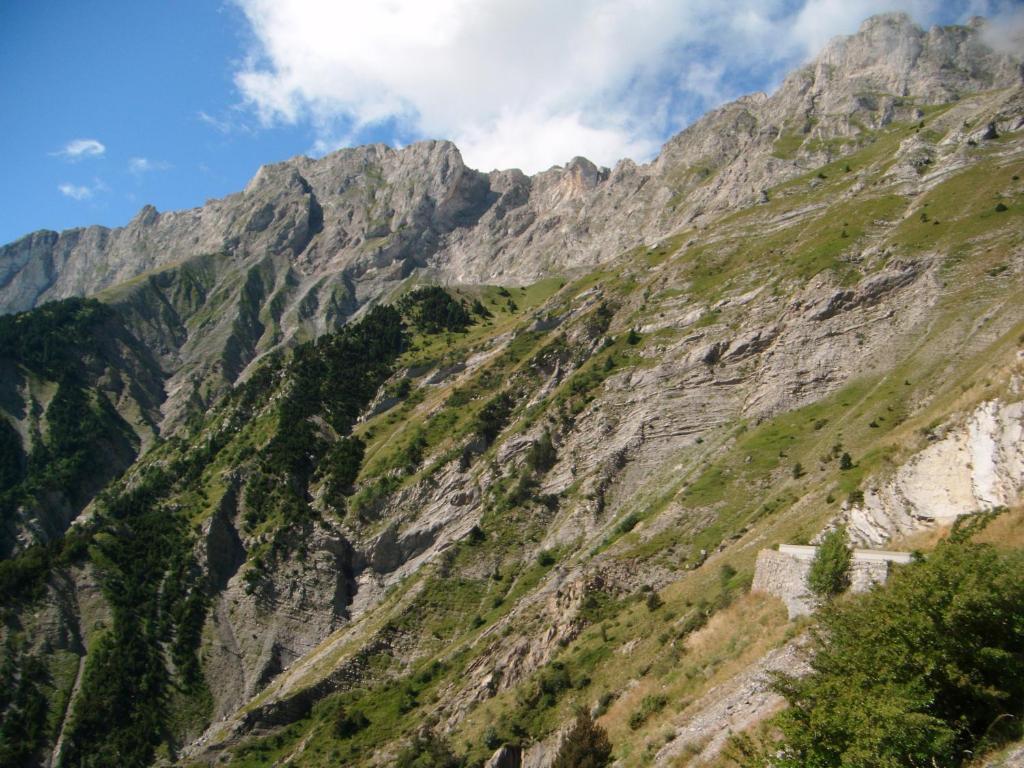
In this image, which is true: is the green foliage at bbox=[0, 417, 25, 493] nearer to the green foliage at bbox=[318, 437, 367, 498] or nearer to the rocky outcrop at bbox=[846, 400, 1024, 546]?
the green foliage at bbox=[318, 437, 367, 498]

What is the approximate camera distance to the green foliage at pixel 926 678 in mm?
14797

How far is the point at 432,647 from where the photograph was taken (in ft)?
261

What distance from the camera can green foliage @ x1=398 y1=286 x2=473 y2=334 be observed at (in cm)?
17875

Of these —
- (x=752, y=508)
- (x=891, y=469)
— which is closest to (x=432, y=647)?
(x=752, y=508)

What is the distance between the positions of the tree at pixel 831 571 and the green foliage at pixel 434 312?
504 ft

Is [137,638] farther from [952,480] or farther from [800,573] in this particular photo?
[952,480]

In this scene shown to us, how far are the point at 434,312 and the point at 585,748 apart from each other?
161m

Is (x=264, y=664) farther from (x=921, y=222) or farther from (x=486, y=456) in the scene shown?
(x=921, y=222)

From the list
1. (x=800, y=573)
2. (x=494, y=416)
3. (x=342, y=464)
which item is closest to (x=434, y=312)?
(x=342, y=464)

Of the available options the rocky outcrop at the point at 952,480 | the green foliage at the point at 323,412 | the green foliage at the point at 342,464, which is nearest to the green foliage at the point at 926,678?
the rocky outcrop at the point at 952,480

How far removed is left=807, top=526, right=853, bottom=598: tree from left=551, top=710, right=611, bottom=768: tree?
11.2 metres

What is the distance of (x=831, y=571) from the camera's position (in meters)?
25.0

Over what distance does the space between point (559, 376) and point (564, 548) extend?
1541 inches

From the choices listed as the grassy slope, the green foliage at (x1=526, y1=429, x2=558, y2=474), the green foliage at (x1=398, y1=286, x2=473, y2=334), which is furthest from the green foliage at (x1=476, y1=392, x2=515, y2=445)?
the green foliage at (x1=398, y1=286, x2=473, y2=334)
